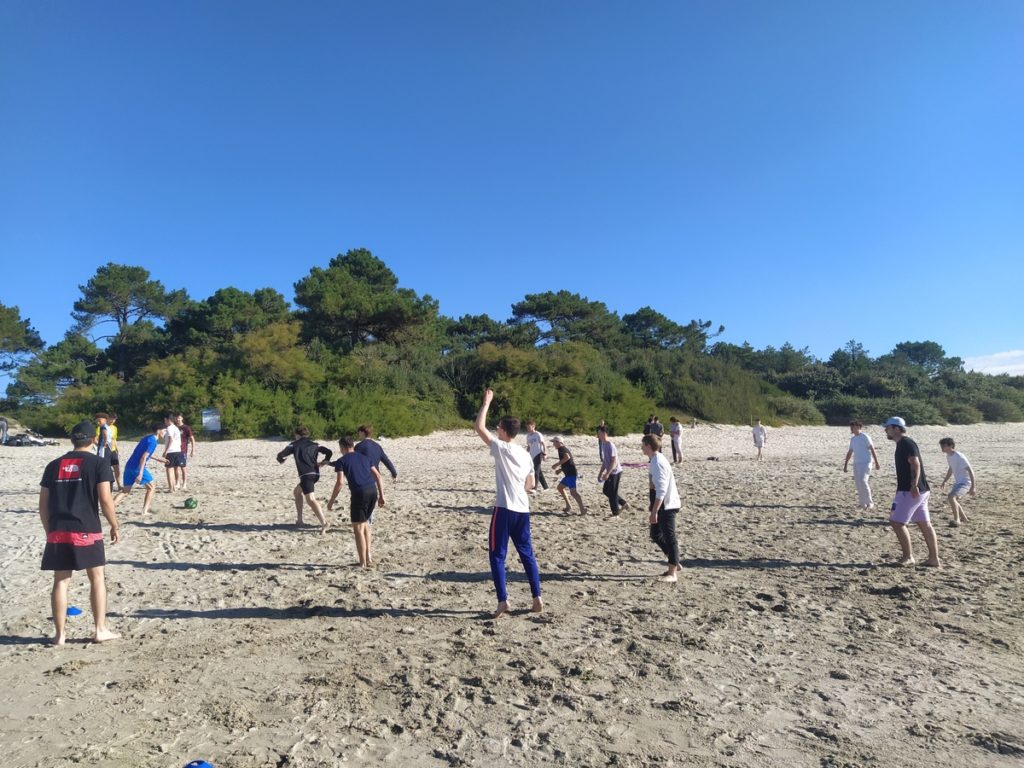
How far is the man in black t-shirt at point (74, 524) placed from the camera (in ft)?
16.3

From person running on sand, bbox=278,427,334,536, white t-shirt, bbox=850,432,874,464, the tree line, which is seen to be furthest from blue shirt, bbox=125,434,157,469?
the tree line

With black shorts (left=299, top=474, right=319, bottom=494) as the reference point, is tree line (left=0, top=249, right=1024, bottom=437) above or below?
above

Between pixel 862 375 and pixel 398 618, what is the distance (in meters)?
58.0

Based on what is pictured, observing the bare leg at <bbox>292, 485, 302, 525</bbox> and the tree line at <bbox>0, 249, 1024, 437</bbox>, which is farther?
the tree line at <bbox>0, 249, 1024, 437</bbox>

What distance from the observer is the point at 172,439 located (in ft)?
41.9

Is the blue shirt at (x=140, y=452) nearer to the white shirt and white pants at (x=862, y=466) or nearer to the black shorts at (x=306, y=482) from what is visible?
the black shorts at (x=306, y=482)

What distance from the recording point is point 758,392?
147 ft

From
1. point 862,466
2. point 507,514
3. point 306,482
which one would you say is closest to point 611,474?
point 862,466

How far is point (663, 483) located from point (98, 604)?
5240 millimetres

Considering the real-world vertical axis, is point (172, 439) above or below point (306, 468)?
above

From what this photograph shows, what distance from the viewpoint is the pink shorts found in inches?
290

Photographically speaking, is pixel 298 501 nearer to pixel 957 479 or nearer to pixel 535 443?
pixel 535 443

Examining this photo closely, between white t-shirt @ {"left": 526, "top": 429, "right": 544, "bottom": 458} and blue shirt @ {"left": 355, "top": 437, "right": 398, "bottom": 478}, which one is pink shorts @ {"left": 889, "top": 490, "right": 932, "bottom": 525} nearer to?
blue shirt @ {"left": 355, "top": 437, "right": 398, "bottom": 478}

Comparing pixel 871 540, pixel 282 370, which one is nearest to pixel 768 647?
pixel 871 540
